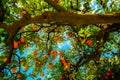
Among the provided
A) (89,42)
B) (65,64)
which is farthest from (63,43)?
(89,42)

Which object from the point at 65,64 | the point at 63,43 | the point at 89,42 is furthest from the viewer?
the point at 63,43

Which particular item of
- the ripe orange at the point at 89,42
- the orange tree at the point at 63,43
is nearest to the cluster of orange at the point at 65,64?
the orange tree at the point at 63,43

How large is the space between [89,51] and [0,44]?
2.97m

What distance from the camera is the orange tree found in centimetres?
992

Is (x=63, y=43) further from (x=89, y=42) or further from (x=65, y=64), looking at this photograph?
(x=89, y=42)

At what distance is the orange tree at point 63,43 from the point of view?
992 cm

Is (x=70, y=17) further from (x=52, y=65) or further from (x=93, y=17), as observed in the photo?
(x=52, y=65)

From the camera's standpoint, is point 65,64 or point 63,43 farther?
point 63,43

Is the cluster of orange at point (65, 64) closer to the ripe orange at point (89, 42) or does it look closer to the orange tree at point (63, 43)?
the orange tree at point (63, 43)

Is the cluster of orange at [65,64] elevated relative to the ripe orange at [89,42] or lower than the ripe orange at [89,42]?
lower

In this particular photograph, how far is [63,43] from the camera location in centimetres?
1259

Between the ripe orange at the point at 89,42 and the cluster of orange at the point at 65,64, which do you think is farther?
the cluster of orange at the point at 65,64

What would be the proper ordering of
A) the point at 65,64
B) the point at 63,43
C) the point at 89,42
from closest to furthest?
the point at 89,42
the point at 65,64
the point at 63,43

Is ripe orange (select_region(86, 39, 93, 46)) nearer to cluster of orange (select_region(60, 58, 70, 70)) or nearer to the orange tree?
the orange tree
